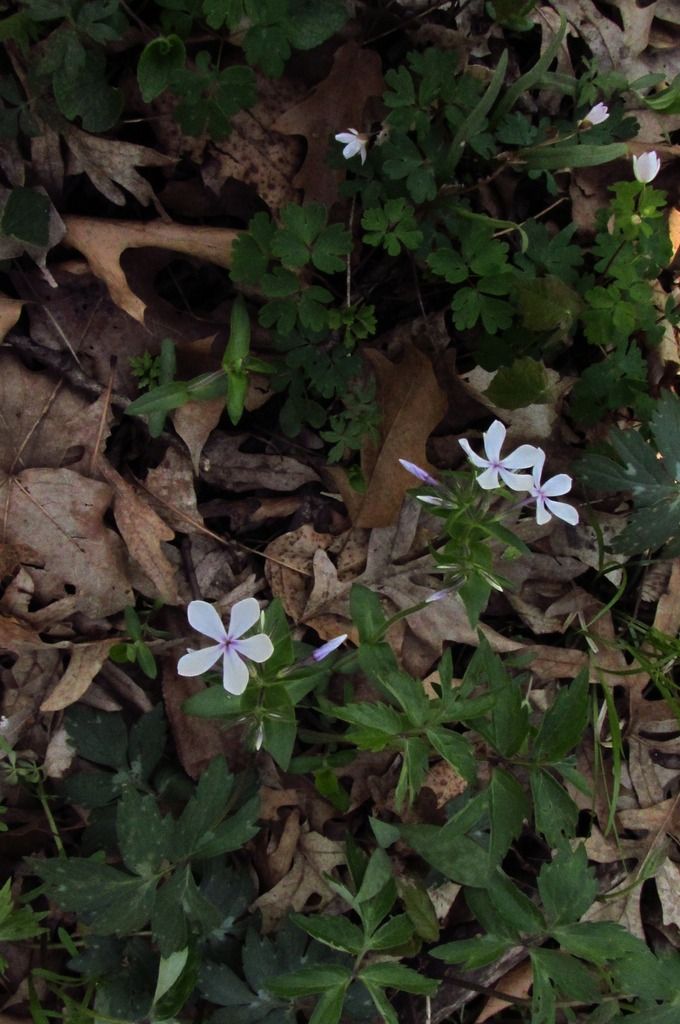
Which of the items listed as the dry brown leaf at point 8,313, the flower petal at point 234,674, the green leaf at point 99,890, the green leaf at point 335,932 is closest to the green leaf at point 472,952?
the green leaf at point 335,932

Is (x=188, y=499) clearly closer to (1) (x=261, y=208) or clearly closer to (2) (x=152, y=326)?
(2) (x=152, y=326)

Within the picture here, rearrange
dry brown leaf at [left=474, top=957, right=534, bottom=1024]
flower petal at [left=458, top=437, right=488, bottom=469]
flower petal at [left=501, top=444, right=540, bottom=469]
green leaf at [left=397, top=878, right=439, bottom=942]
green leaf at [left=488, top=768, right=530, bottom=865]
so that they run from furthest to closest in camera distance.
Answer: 1. dry brown leaf at [left=474, top=957, right=534, bottom=1024]
2. green leaf at [left=397, top=878, right=439, bottom=942]
3. green leaf at [left=488, top=768, right=530, bottom=865]
4. flower petal at [left=501, top=444, right=540, bottom=469]
5. flower petal at [left=458, top=437, right=488, bottom=469]

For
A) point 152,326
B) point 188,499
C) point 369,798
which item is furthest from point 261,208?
point 369,798

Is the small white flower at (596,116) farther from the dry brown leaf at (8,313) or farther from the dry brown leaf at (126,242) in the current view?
the dry brown leaf at (8,313)

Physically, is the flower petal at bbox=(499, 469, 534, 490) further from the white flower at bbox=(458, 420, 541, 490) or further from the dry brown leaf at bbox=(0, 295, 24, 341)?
the dry brown leaf at bbox=(0, 295, 24, 341)

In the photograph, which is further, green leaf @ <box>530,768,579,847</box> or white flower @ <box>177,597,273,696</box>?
green leaf @ <box>530,768,579,847</box>

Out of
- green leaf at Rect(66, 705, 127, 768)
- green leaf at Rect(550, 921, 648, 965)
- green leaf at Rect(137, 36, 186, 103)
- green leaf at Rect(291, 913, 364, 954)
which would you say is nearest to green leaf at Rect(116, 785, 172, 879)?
green leaf at Rect(66, 705, 127, 768)

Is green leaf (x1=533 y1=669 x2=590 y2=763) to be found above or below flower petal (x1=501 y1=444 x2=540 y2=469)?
below

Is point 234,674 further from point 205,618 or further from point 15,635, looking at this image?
point 15,635
